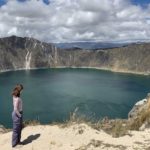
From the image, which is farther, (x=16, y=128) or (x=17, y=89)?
(x=16, y=128)

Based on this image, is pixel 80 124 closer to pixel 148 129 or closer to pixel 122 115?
pixel 148 129

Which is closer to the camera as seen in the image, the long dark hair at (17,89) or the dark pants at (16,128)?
the long dark hair at (17,89)

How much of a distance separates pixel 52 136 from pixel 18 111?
2062mm

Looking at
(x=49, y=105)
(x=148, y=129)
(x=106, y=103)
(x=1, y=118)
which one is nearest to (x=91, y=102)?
(x=106, y=103)

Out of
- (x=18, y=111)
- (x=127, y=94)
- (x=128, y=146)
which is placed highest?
(x=18, y=111)

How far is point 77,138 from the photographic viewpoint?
1609 centimetres

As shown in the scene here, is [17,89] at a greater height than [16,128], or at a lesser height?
greater

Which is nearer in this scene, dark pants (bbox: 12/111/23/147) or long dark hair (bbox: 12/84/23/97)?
long dark hair (bbox: 12/84/23/97)

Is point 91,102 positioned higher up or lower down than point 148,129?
lower down

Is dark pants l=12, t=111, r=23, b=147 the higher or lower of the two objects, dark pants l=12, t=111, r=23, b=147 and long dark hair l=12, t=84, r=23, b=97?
the lower

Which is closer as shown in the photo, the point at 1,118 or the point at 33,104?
the point at 1,118

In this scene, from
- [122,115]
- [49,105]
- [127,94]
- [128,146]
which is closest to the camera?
[128,146]

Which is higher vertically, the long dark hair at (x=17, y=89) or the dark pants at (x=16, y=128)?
the long dark hair at (x=17, y=89)

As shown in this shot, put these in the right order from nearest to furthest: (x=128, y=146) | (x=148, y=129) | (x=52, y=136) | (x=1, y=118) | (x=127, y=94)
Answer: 1. (x=128, y=146)
2. (x=52, y=136)
3. (x=148, y=129)
4. (x=1, y=118)
5. (x=127, y=94)
